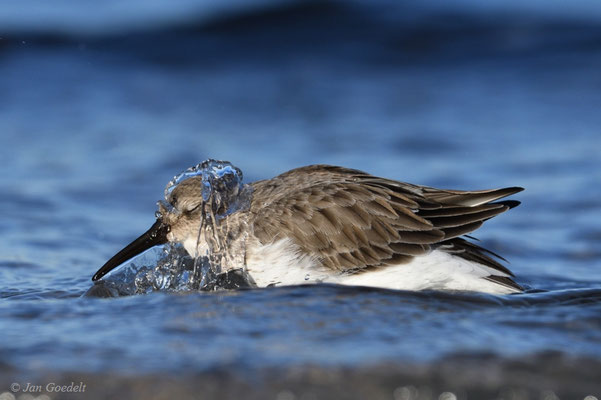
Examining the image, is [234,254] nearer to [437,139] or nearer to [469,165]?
[469,165]

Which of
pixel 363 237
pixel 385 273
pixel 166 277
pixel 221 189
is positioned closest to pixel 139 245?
pixel 166 277

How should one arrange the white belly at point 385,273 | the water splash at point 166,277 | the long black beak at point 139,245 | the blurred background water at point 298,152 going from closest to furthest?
the blurred background water at point 298,152 → the white belly at point 385,273 → the water splash at point 166,277 → the long black beak at point 139,245

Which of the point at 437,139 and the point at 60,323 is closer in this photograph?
the point at 60,323

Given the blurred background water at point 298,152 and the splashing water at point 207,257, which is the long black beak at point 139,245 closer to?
the splashing water at point 207,257

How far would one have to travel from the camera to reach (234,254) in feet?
21.3

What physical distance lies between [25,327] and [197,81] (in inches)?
378

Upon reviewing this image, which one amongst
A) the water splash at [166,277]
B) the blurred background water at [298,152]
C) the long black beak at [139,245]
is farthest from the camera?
the long black beak at [139,245]

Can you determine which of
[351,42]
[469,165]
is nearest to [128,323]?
[469,165]

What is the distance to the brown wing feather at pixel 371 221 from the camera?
6.36 meters

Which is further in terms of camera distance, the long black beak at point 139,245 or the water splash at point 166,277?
the long black beak at point 139,245

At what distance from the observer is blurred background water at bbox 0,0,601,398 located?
4.84 meters

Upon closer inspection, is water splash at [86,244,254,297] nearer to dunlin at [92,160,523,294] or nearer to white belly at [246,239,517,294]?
dunlin at [92,160,523,294]

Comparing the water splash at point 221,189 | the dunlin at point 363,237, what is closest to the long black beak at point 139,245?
the dunlin at point 363,237

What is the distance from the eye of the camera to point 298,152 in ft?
37.1
